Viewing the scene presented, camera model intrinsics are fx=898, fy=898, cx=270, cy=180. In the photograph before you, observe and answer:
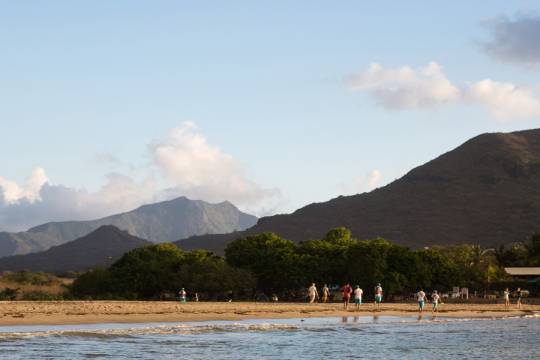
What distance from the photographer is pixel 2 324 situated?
4028cm

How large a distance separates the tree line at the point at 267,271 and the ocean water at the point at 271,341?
2912 cm

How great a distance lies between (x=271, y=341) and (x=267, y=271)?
4528 centimetres

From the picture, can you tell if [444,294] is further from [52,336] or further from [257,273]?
[52,336]

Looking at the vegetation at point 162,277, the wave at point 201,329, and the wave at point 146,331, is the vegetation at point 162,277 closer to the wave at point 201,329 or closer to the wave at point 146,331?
the wave at point 201,329

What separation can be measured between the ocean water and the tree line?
29.1 m

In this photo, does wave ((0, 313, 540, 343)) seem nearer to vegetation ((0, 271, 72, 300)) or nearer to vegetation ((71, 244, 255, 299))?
vegetation ((71, 244, 255, 299))

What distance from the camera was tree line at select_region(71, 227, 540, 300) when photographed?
260ft

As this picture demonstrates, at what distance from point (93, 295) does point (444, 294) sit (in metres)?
33.8

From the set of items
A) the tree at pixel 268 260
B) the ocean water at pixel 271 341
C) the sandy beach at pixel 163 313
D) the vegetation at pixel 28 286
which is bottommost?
the ocean water at pixel 271 341

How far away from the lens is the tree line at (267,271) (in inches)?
3120

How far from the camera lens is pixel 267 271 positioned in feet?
274

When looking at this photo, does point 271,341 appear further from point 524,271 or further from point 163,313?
point 524,271

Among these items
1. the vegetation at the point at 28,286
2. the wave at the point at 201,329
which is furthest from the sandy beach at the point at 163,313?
the vegetation at the point at 28,286

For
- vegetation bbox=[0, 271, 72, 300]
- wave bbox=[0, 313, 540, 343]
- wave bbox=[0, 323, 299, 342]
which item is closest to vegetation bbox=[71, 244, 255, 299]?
vegetation bbox=[0, 271, 72, 300]
